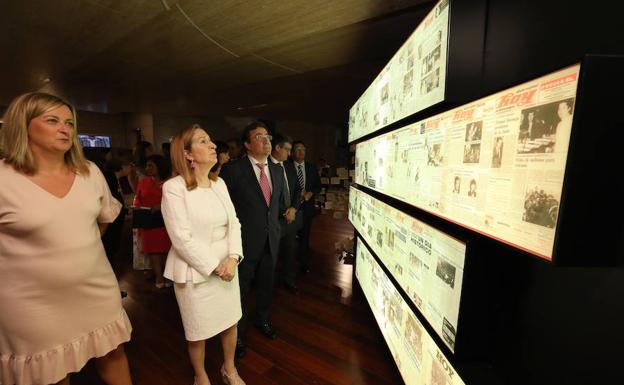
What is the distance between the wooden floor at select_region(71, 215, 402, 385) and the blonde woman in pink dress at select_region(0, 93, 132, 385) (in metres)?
0.86

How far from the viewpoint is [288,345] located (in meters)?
2.21

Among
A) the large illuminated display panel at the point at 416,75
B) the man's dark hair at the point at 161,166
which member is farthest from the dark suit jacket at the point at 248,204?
the man's dark hair at the point at 161,166

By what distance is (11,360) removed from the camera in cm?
112

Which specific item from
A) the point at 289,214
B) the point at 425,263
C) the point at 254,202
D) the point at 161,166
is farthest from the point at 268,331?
the point at 161,166

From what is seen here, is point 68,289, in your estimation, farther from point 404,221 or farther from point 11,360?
point 404,221

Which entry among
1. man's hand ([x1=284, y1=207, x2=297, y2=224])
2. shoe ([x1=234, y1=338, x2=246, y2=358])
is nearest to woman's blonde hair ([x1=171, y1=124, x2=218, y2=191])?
man's hand ([x1=284, y1=207, x2=297, y2=224])

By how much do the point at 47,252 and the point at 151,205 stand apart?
1.94 m

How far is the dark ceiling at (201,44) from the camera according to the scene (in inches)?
78.0

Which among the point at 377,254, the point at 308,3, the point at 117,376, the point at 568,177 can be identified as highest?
the point at 308,3

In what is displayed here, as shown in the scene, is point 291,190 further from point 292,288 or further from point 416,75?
point 416,75

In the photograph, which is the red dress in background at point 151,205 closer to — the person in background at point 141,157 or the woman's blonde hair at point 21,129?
the person in background at point 141,157

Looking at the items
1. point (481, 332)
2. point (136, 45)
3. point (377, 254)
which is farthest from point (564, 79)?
point (136, 45)

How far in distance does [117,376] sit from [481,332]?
71.1 inches

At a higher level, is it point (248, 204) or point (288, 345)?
point (248, 204)
